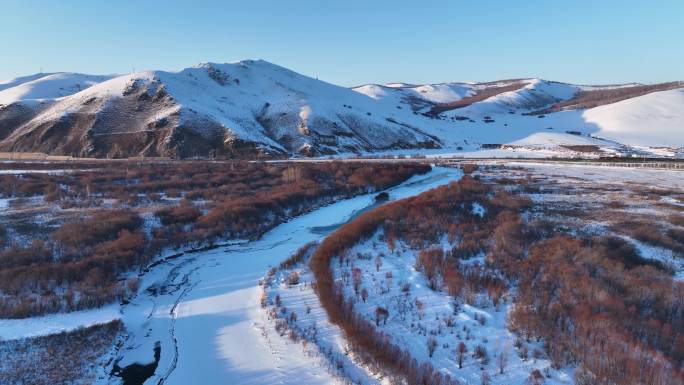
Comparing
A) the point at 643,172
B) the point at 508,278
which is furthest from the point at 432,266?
the point at 643,172

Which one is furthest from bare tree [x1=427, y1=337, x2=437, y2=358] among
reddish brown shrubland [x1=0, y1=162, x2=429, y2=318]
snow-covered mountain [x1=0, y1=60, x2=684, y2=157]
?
snow-covered mountain [x1=0, y1=60, x2=684, y2=157]

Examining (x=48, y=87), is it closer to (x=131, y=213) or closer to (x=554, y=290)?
(x=131, y=213)

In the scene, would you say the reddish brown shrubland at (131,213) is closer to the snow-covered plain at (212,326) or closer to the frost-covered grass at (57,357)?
the snow-covered plain at (212,326)

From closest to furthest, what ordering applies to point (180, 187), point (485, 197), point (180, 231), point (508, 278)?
1. point (508, 278)
2. point (180, 231)
3. point (485, 197)
4. point (180, 187)

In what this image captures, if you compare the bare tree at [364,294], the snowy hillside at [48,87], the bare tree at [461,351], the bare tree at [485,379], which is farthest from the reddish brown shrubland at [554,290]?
the snowy hillside at [48,87]

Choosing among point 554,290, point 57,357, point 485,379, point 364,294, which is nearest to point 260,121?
point 364,294

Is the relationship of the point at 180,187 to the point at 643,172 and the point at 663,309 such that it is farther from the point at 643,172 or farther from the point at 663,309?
the point at 643,172

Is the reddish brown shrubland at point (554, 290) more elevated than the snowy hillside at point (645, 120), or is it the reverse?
the snowy hillside at point (645, 120)

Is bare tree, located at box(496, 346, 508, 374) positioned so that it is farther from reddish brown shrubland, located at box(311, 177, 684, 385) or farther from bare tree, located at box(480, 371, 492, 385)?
reddish brown shrubland, located at box(311, 177, 684, 385)
